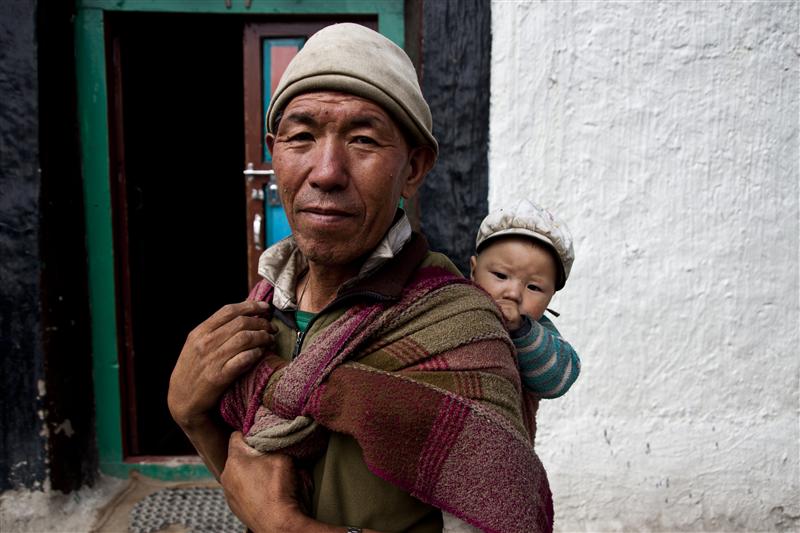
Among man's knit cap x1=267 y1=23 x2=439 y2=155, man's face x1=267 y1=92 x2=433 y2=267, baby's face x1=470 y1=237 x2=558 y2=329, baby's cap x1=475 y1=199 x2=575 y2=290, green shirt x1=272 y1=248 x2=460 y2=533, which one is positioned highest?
man's knit cap x1=267 y1=23 x2=439 y2=155

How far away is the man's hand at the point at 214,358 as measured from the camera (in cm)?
122

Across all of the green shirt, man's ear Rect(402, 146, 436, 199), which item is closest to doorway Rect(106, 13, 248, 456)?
man's ear Rect(402, 146, 436, 199)

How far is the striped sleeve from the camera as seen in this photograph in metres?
1.38

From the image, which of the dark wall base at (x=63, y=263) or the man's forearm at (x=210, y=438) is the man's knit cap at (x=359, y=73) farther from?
the dark wall base at (x=63, y=263)

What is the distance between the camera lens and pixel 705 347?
2871mm

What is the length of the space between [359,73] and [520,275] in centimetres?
66

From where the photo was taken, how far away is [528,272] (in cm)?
150

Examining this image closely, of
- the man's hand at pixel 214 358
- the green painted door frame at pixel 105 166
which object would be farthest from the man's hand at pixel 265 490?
the green painted door frame at pixel 105 166

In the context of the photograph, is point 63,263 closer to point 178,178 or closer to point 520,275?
point 178,178

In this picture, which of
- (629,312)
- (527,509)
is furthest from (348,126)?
(629,312)

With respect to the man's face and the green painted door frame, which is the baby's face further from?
the green painted door frame

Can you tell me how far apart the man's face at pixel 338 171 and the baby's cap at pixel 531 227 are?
1.27 ft

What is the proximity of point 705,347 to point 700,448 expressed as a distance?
50 centimetres

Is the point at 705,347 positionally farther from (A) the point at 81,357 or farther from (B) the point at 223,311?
(A) the point at 81,357
